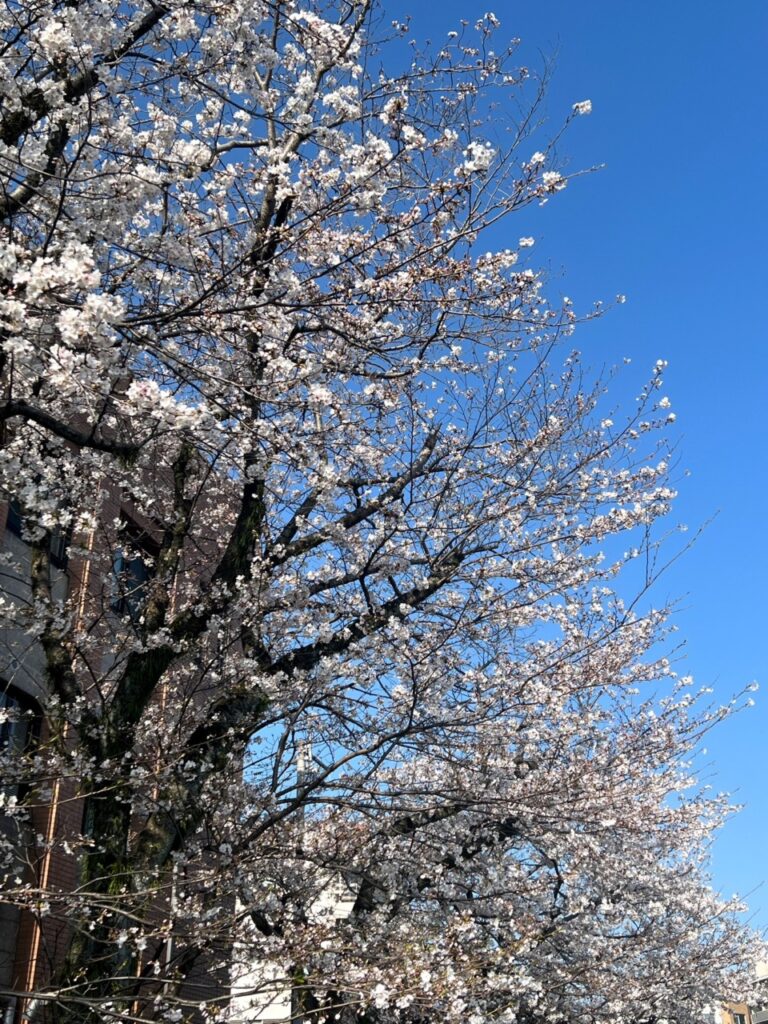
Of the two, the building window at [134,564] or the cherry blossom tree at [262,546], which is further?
the building window at [134,564]

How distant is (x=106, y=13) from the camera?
614 centimetres

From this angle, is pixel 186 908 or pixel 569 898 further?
pixel 569 898

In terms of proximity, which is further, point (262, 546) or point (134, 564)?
point (134, 564)

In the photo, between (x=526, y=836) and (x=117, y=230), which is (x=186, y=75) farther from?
(x=526, y=836)

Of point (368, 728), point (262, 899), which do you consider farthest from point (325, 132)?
point (262, 899)

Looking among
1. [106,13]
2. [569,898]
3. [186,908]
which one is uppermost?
[106,13]

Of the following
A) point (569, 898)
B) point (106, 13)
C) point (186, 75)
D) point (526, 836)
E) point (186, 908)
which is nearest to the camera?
point (106, 13)

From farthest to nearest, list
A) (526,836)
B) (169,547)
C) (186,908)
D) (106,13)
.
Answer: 1. (526,836)
2. (169,547)
3. (186,908)
4. (106,13)

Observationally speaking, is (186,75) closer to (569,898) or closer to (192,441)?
(192,441)

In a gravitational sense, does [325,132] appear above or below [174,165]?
above

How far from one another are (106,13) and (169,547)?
4.46 metres

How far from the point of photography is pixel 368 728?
9586 millimetres

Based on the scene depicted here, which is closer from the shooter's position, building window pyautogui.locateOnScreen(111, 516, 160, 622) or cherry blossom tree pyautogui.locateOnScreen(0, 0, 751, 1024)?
cherry blossom tree pyautogui.locateOnScreen(0, 0, 751, 1024)

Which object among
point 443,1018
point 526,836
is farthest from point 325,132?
point 526,836
